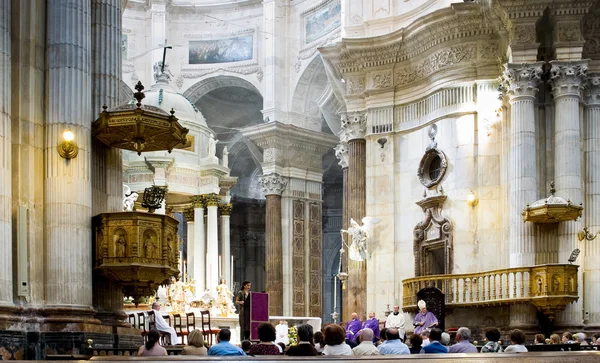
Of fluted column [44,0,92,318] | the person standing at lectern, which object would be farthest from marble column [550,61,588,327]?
fluted column [44,0,92,318]

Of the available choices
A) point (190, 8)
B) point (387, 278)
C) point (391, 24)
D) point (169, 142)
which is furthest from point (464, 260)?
point (190, 8)

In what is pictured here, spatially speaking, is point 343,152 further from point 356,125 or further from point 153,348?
point 153,348

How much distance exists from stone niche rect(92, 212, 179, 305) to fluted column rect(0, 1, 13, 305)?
1.56m

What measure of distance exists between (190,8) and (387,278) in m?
16.5

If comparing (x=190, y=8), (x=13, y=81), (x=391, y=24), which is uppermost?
(x=190, y=8)

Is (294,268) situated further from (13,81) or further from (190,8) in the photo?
(13,81)

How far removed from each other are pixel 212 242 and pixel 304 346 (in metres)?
18.7

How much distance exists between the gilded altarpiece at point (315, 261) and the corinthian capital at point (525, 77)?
14.9 m

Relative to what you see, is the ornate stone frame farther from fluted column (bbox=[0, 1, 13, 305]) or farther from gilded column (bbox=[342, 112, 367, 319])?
fluted column (bbox=[0, 1, 13, 305])

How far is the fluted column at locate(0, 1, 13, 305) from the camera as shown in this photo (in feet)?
42.2

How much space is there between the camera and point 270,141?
35469 millimetres

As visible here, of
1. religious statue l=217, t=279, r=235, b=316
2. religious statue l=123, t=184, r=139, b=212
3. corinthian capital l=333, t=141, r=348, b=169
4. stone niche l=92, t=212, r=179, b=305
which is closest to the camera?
stone niche l=92, t=212, r=179, b=305

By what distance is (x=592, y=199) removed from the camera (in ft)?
72.6

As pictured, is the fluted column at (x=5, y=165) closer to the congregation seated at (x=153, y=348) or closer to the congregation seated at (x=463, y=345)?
the congregation seated at (x=153, y=348)
